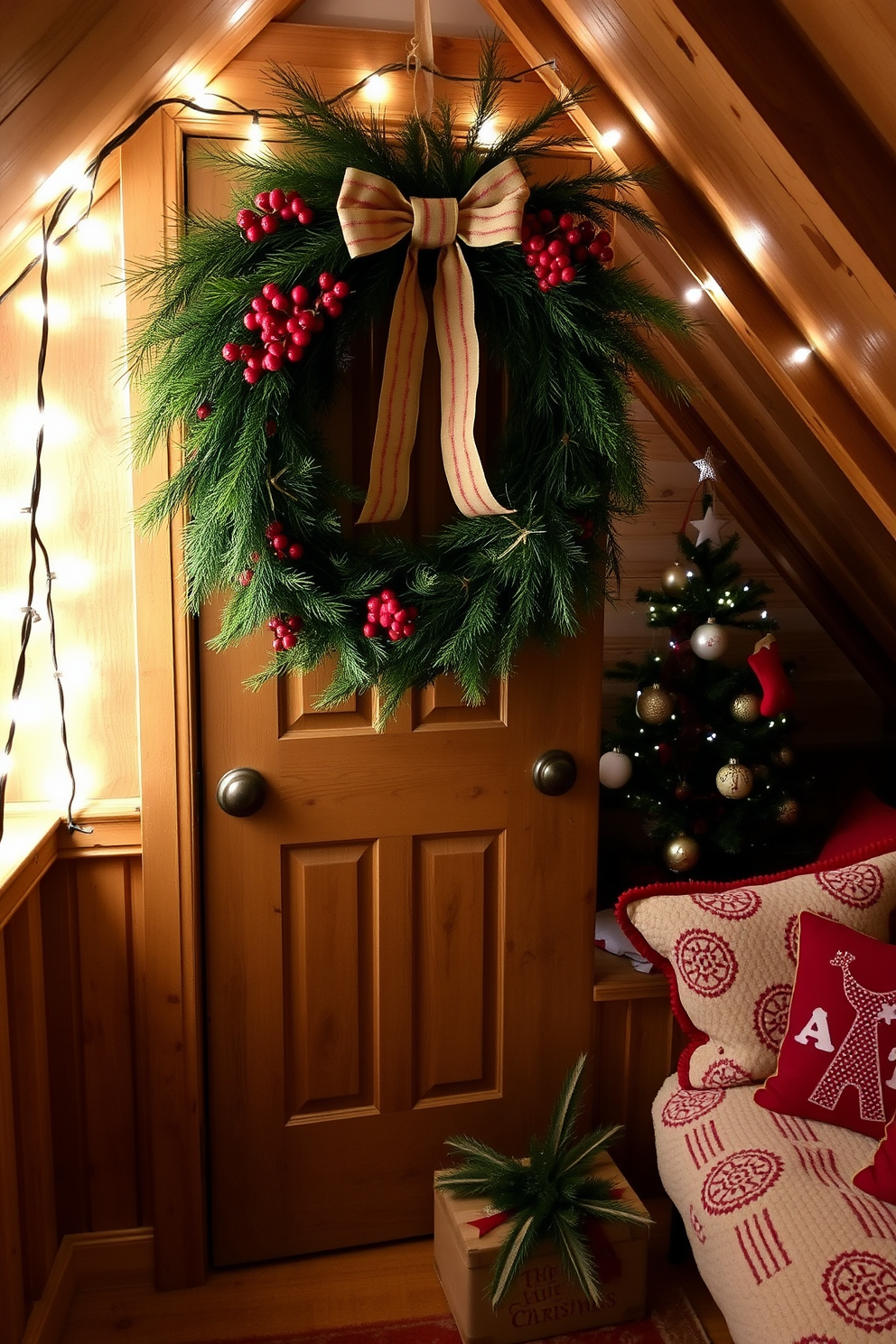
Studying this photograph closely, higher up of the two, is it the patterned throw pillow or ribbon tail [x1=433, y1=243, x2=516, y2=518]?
ribbon tail [x1=433, y1=243, x2=516, y2=518]

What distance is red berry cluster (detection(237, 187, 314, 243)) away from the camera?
175 centimetres

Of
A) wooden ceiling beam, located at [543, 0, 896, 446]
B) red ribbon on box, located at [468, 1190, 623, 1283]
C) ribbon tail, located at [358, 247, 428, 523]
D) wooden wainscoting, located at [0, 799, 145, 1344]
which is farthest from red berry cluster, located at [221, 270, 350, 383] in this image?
red ribbon on box, located at [468, 1190, 623, 1283]

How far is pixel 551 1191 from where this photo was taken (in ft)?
6.37

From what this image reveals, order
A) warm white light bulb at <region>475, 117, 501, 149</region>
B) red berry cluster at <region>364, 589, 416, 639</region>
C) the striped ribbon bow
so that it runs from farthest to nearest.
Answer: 1. warm white light bulb at <region>475, 117, 501, 149</region>
2. red berry cluster at <region>364, 589, 416, 639</region>
3. the striped ribbon bow

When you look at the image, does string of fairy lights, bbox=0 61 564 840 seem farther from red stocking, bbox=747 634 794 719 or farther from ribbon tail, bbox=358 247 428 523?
red stocking, bbox=747 634 794 719

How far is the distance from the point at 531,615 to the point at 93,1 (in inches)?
42.6

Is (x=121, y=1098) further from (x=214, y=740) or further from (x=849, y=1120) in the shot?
(x=849, y=1120)

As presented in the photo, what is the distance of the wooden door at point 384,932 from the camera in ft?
6.82

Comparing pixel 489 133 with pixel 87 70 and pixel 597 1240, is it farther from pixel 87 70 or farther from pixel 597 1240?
pixel 597 1240

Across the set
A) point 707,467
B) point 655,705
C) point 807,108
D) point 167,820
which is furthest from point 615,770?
point 807,108

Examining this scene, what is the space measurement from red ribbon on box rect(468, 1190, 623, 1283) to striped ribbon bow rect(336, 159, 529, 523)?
1.23 meters

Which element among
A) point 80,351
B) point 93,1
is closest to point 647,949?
point 80,351

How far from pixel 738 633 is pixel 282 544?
1503 millimetres

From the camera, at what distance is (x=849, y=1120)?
1801 mm
